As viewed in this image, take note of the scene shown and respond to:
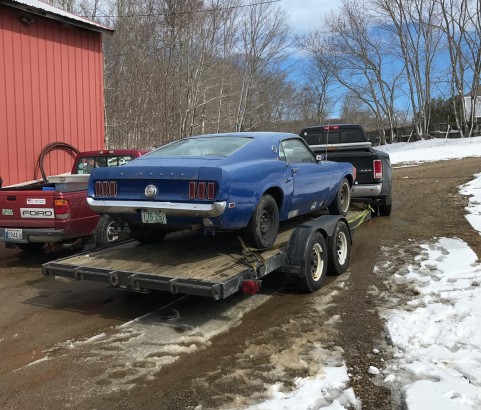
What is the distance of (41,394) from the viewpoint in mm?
3408

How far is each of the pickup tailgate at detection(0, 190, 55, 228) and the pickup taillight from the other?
0.05m

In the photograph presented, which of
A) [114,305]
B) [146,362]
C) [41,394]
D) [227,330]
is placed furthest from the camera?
[114,305]

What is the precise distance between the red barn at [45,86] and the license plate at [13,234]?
469 cm

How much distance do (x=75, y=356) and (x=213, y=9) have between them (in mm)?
26857

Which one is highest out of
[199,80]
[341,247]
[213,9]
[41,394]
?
[213,9]

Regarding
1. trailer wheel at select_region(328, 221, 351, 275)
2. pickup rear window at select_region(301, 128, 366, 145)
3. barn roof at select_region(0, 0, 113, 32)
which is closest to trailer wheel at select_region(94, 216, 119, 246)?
trailer wheel at select_region(328, 221, 351, 275)

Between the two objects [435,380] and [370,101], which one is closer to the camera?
[435,380]

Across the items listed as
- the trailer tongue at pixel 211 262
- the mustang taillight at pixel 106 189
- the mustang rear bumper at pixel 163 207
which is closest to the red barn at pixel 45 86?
the trailer tongue at pixel 211 262

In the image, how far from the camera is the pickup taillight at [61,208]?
22.4 ft

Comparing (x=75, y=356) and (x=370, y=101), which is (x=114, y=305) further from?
(x=370, y=101)

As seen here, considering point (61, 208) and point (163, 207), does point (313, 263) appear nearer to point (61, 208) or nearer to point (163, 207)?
point (163, 207)

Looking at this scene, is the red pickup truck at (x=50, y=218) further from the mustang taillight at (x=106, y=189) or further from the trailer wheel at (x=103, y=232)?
the mustang taillight at (x=106, y=189)

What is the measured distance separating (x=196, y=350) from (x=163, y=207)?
56.8 inches

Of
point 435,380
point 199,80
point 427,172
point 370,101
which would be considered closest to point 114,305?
point 435,380
